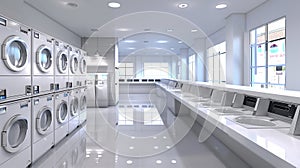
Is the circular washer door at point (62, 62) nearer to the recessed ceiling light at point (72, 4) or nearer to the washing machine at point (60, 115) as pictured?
the washing machine at point (60, 115)

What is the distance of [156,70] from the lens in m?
17.2

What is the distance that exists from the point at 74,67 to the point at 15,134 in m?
2.32

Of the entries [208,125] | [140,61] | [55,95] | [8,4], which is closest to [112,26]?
[8,4]

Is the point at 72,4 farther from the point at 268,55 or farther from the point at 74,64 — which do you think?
the point at 268,55

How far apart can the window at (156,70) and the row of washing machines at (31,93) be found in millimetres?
12647

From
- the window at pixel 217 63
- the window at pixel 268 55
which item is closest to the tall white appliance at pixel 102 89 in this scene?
the window at pixel 217 63

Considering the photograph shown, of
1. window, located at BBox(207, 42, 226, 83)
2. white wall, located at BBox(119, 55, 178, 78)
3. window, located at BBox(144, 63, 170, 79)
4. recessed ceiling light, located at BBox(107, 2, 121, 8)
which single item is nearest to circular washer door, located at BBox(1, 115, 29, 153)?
recessed ceiling light, located at BBox(107, 2, 121, 8)

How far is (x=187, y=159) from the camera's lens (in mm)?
Answer: 2959

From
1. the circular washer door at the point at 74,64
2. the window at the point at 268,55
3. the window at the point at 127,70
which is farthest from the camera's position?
the window at the point at 127,70

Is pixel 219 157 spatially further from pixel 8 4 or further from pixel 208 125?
pixel 8 4

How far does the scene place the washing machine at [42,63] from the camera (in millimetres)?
2830

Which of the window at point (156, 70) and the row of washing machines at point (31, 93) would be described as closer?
the row of washing machines at point (31, 93)

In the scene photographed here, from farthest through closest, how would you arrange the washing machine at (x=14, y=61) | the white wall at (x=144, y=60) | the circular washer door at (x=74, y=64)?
the white wall at (x=144, y=60), the circular washer door at (x=74, y=64), the washing machine at (x=14, y=61)

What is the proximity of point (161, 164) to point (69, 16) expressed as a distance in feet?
14.4
